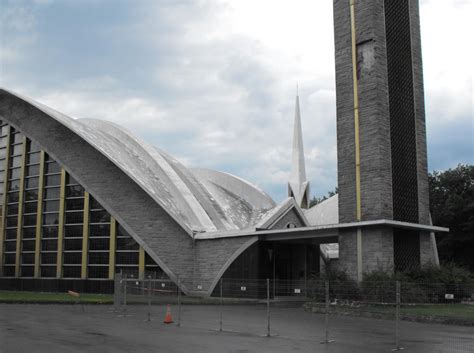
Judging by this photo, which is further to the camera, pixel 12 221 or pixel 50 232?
pixel 12 221

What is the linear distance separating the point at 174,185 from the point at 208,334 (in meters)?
23.2

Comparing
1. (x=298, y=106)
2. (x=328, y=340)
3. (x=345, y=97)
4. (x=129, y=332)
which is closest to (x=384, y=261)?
(x=345, y=97)

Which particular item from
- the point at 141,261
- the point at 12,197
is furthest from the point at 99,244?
the point at 12,197

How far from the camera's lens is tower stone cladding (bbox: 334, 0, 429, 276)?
25.8 metres

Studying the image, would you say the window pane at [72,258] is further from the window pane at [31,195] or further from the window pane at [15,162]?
the window pane at [15,162]

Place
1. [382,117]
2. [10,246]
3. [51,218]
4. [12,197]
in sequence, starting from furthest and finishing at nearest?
[12,197], [10,246], [51,218], [382,117]

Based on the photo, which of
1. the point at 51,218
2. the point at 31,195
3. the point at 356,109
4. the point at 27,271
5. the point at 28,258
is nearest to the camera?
the point at 356,109

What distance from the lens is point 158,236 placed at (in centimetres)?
3447

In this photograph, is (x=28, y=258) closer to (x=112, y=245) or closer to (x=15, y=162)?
(x=15, y=162)

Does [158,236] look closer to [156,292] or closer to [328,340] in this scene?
[156,292]

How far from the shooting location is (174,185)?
37656mm

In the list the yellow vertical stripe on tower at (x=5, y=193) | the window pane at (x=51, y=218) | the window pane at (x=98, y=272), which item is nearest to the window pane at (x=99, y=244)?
the window pane at (x=98, y=272)

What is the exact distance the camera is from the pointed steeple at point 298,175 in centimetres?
5709

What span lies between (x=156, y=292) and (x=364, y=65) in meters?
16.8
